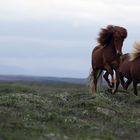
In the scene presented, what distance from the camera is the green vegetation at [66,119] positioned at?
12258 mm

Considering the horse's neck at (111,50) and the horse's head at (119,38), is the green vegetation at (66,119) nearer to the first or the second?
the horse's head at (119,38)

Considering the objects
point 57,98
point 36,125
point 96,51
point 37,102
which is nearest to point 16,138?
point 36,125

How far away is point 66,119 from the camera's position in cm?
1381

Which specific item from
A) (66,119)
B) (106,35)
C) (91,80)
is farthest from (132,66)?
(66,119)

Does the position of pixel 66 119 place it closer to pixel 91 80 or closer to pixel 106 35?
pixel 106 35

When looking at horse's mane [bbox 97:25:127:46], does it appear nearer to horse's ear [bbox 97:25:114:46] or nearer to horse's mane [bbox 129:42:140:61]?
horse's ear [bbox 97:25:114:46]

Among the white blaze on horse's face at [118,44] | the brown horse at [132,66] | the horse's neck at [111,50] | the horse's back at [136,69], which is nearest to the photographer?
the horse's back at [136,69]

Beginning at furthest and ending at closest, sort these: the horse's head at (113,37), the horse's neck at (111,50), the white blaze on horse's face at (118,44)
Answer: the horse's neck at (111,50), the horse's head at (113,37), the white blaze on horse's face at (118,44)

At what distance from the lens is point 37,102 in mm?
16266

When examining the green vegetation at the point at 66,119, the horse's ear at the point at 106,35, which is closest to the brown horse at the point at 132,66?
the horse's ear at the point at 106,35

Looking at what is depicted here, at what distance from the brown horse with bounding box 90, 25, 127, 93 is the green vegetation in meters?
3.36

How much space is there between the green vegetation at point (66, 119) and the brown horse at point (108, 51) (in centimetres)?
336

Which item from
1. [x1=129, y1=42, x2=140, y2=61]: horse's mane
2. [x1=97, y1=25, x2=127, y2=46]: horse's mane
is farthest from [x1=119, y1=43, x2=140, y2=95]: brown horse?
[x1=97, y1=25, x2=127, y2=46]: horse's mane

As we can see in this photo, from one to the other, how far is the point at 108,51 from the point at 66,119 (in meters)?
7.98
